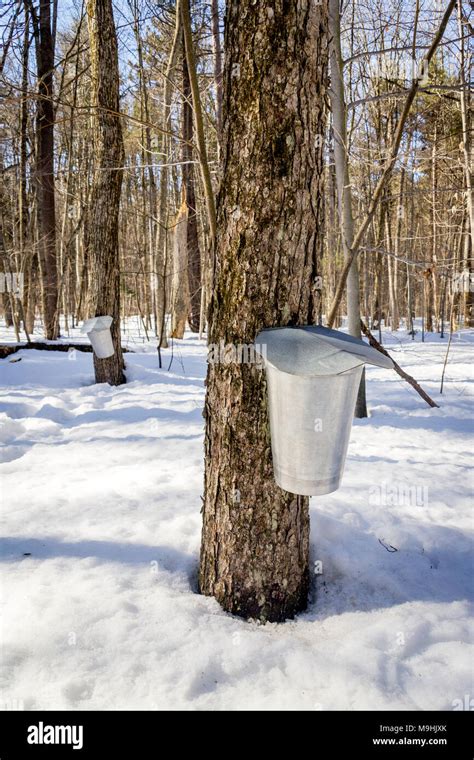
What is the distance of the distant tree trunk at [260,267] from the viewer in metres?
1.39

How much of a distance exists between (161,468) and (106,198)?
12.6 feet

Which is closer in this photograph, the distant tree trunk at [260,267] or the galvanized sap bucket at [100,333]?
the distant tree trunk at [260,267]

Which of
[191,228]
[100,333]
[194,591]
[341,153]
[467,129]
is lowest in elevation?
[194,591]

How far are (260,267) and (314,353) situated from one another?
39 cm

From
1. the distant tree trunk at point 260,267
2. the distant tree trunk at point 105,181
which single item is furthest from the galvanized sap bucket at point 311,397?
the distant tree trunk at point 105,181

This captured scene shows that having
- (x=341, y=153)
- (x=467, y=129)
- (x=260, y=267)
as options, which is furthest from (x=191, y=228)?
(x=260, y=267)

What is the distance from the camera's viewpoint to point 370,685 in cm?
127

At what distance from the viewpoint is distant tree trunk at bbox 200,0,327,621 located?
1.39m

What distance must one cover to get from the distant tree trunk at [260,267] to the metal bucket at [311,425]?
0.50 ft

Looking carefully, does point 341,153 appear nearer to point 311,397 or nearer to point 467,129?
point 311,397

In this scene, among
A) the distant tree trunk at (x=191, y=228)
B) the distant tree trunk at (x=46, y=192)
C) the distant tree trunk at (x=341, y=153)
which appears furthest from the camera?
the distant tree trunk at (x=191, y=228)

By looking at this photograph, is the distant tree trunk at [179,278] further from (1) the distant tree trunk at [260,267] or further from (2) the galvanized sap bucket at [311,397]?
(2) the galvanized sap bucket at [311,397]

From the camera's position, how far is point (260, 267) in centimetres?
146
